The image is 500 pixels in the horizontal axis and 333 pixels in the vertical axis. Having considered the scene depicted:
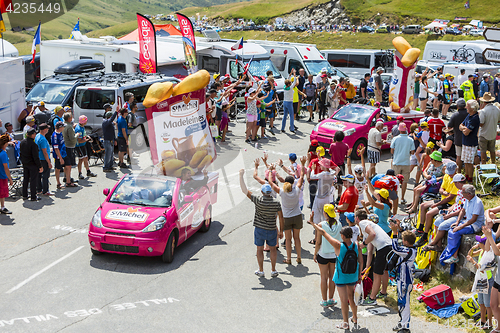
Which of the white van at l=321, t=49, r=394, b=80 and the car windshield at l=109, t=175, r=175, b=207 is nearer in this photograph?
the car windshield at l=109, t=175, r=175, b=207

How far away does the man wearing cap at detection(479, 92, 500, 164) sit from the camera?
38.2 ft

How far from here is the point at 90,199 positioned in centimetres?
1261

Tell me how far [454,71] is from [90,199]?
1976 centimetres

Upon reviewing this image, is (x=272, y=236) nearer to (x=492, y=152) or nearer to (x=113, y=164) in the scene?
(x=492, y=152)

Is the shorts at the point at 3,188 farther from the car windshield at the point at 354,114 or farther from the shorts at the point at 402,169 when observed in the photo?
the car windshield at the point at 354,114

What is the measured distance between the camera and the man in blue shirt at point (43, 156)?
40.8ft

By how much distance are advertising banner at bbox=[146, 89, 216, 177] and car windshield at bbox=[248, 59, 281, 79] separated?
1102 centimetres

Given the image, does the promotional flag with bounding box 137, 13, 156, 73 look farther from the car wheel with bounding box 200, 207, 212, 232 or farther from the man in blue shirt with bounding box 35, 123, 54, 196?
the car wheel with bounding box 200, 207, 212, 232

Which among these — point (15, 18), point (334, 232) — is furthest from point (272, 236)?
point (15, 18)

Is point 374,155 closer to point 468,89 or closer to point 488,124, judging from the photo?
point 488,124

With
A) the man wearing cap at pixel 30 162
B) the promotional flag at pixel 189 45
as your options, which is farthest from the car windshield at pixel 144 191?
the promotional flag at pixel 189 45

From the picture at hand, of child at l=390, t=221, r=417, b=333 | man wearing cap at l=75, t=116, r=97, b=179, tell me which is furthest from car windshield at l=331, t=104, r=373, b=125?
child at l=390, t=221, r=417, b=333

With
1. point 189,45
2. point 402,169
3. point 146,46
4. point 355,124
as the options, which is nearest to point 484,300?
point 402,169

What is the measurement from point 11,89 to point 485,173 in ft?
46.9
